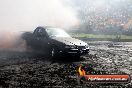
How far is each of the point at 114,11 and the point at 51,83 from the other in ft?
139

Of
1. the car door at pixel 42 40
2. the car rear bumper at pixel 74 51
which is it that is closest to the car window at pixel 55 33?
the car door at pixel 42 40

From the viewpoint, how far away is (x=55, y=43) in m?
14.4

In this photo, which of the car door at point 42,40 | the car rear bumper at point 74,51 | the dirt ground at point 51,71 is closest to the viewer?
the dirt ground at point 51,71

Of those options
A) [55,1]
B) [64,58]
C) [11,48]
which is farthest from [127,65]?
[55,1]

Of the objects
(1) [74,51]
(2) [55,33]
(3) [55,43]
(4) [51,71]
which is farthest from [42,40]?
(4) [51,71]

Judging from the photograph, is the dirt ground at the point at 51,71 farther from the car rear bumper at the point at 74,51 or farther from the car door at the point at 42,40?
the car door at the point at 42,40

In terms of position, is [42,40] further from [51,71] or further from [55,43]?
[51,71]

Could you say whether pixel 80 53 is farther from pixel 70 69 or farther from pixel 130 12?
pixel 130 12

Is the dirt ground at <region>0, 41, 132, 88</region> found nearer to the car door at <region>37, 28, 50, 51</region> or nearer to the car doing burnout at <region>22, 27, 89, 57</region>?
the car doing burnout at <region>22, 27, 89, 57</region>

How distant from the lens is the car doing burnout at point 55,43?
14141 millimetres

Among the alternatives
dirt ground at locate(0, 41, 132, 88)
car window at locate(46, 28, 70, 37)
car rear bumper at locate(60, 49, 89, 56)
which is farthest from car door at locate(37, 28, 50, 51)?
car rear bumper at locate(60, 49, 89, 56)

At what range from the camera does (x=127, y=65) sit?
505 inches

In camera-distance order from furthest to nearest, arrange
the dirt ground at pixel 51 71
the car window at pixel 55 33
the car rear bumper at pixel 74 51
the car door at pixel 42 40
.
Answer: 1. the car window at pixel 55 33
2. the car door at pixel 42 40
3. the car rear bumper at pixel 74 51
4. the dirt ground at pixel 51 71

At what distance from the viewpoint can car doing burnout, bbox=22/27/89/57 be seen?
46.4ft
